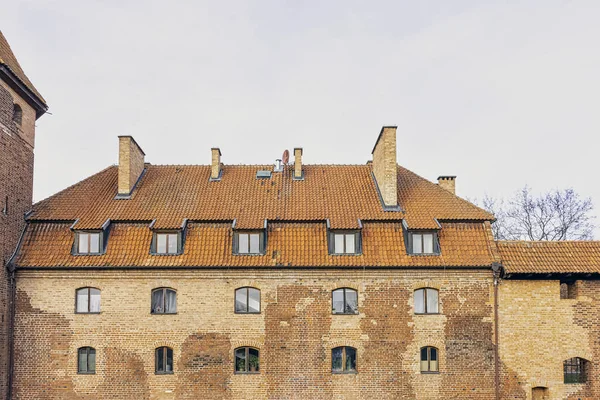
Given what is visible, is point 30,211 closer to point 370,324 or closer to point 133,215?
point 133,215

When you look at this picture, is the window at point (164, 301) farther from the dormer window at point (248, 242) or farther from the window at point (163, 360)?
the dormer window at point (248, 242)

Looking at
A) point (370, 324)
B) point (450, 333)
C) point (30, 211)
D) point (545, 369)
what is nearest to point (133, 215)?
point (30, 211)

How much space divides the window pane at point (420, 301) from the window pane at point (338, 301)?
295 cm

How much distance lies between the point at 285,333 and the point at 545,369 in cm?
1015

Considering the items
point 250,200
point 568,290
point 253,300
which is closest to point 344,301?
point 253,300

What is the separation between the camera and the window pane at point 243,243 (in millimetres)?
21750

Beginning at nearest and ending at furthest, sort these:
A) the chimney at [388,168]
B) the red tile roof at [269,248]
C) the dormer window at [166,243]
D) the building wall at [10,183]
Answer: the building wall at [10,183] < the red tile roof at [269,248] < the dormer window at [166,243] < the chimney at [388,168]

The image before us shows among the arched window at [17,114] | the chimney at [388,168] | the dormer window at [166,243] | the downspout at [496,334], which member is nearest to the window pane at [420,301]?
the downspout at [496,334]

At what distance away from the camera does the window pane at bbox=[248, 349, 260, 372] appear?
2092 centimetres

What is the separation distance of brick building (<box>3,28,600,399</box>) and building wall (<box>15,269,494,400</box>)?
5cm

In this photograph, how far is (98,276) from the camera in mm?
21234

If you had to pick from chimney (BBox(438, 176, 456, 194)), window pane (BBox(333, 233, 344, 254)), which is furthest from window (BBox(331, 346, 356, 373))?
chimney (BBox(438, 176, 456, 194))

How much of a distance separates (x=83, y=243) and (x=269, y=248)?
298 inches

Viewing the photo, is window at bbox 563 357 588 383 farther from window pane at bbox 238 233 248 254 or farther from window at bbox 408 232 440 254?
window pane at bbox 238 233 248 254
